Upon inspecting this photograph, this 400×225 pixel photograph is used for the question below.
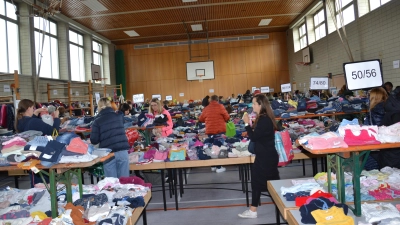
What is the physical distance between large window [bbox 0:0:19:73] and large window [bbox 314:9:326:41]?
36.7ft

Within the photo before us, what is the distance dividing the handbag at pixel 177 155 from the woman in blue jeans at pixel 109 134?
76 cm

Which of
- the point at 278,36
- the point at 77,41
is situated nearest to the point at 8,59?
the point at 77,41

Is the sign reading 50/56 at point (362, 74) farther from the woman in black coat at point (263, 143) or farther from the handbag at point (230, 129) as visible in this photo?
the handbag at point (230, 129)

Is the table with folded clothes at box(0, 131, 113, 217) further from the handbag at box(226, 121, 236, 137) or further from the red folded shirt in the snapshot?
the handbag at box(226, 121, 236, 137)

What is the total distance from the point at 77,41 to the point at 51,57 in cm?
272

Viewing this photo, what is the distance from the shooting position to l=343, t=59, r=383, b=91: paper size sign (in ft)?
14.8

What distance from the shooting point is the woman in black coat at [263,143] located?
13.0ft

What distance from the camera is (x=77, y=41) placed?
15883 millimetres

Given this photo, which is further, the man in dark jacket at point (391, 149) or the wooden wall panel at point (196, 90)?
the wooden wall panel at point (196, 90)

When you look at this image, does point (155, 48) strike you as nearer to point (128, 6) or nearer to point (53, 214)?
point (128, 6)

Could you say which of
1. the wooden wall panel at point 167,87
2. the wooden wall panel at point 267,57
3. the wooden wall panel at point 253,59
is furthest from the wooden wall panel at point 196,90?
the wooden wall panel at point 267,57

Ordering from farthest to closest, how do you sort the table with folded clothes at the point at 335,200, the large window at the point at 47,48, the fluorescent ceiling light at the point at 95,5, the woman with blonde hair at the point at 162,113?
the fluorescent ceiling light at the point at 95,5, the large window at the point at 47,48, the woman with blonde hair at the point at 162,113, the table with folded clothes at the point at 335,200

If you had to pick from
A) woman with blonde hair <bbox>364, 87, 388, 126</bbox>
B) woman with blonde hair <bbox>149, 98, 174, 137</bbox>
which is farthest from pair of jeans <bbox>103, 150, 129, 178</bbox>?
woman with blonde hair <bbox>364, 87, 388, 126</bbox>

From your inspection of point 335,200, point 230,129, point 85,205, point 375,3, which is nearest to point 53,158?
point 85,205
